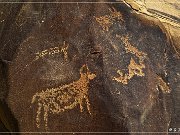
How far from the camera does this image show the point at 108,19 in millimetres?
1700

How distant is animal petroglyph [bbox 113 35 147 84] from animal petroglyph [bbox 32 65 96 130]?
13 centimetres

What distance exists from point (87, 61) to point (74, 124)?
0.96 ft

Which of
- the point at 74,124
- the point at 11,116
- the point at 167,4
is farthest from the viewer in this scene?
the point at 167,4

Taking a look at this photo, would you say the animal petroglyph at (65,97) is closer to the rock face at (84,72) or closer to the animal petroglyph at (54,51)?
the rock face at (84,72)

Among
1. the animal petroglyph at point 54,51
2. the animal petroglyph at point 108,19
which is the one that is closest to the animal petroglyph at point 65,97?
the animal petroglyph at point 54,51

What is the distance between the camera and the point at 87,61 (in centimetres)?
158

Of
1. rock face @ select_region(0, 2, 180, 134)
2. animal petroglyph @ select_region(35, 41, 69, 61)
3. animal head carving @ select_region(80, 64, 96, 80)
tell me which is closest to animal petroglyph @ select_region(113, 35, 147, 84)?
rock face @ select_region(0, 2, 180, 134)

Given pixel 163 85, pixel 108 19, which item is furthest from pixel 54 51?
pixel 163 85

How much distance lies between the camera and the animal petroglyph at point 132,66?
62.6 inches

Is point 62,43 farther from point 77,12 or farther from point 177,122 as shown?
point 177,122

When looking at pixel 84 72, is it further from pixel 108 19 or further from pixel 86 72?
pixel 108 19

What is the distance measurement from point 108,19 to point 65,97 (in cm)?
44

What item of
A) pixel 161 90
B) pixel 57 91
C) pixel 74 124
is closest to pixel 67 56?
pixel 57 91

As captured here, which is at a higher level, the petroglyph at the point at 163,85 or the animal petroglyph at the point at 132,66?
the animal petroglyph at the point at 132,66
